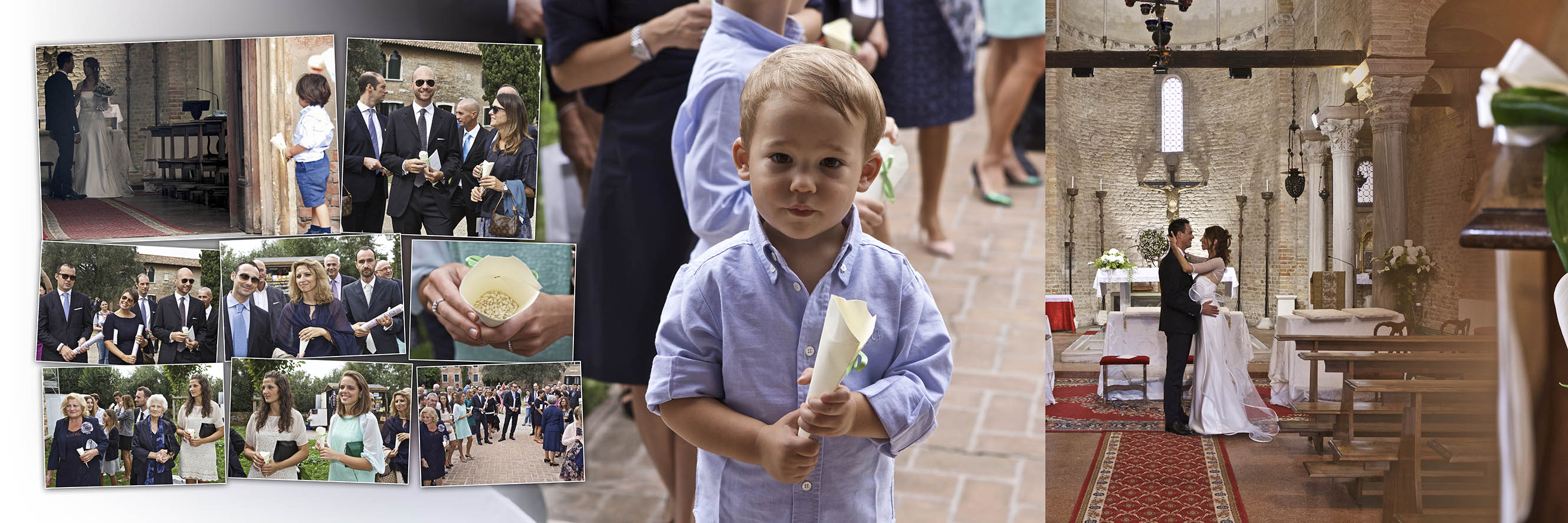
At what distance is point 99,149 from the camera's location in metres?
2.64

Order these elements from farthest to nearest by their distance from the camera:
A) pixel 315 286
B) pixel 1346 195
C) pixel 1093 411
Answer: pixel 315 286
pixel 1093 411
pixel 1346 195

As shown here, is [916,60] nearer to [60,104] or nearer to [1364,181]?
[1364,181]

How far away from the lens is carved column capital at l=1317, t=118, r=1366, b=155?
202cm

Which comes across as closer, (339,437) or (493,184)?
(493,184)

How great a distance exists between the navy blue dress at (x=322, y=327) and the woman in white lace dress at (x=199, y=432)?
0.26 m

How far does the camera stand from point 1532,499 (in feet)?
6.12

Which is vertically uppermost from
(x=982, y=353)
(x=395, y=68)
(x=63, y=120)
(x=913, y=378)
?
(x=395, y=68)

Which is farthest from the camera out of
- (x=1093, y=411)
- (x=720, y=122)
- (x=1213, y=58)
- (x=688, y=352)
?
(x=1093, y=411)

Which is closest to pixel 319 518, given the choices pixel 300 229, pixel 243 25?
pixel 300 229

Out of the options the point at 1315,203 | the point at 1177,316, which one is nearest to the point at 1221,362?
the point at 1177,316

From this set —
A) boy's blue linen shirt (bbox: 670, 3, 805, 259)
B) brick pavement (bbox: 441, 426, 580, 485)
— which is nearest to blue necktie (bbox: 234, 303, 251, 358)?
brick pavement (bbox: 441, 426, 580, 485)

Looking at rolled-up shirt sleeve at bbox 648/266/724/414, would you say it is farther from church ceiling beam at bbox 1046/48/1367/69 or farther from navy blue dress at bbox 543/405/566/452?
navy blue dress at bbox 543/405/566/452

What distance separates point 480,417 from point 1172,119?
6.02 feet

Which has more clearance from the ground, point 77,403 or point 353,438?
point 77,403
